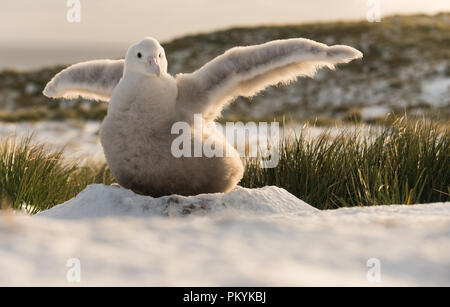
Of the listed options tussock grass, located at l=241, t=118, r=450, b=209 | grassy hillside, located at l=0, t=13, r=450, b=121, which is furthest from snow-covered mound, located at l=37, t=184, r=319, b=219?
grassy hillside, located at l=0, t=13, r=450, b=121

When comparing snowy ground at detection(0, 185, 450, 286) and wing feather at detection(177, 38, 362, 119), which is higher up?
wing feather at detection(177, 38, 362, 119)

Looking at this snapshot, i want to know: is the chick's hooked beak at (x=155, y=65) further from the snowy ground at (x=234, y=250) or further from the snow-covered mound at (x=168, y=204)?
the snowy ground at (x=234, y=250)

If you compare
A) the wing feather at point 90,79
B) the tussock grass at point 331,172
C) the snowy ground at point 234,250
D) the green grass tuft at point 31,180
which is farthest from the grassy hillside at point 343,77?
the snowy ground at point 234,250

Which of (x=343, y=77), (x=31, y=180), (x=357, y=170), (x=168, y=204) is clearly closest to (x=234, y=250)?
(x=168, y=204)

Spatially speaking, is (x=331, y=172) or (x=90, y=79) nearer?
(x=90, y=79)

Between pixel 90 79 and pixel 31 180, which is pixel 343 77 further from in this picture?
pixel 90 79

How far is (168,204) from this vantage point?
3.73 metres

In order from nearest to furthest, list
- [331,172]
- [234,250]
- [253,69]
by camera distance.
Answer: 1. [234,250]
2. [253,69]
3. [331,172]

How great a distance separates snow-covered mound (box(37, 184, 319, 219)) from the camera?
146 inches

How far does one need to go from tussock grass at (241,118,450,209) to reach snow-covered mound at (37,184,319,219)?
37.5 inches

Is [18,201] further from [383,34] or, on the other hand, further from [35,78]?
[383,34]

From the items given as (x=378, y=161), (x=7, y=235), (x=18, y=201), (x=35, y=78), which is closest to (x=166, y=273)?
(x=7, y=235)

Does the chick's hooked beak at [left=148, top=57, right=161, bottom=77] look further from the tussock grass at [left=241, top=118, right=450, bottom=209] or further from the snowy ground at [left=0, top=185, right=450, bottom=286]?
the tussock grass at [left=241, top=118, right=450, bottom=209]

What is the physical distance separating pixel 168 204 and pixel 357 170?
215 centimetres
